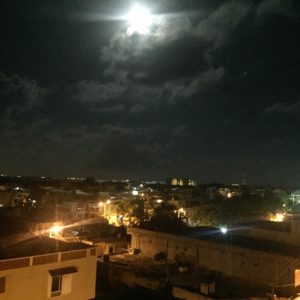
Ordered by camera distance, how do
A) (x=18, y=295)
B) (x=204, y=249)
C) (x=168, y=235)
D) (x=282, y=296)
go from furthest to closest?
(x=168, y=235) → (x=204, y=249) → (x=282, y=296) → (x=18, y=295)

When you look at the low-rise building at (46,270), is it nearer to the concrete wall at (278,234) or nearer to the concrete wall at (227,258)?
the concrete wall at (227,258)

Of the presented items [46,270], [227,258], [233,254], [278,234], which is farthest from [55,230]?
[278,234]

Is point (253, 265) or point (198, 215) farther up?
point (198, 215)

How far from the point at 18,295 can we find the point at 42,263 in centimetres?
122

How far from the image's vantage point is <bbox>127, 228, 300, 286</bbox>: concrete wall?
17.4 m

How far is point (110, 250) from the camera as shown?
2606 centimetres

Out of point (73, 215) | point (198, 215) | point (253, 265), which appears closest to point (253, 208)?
point (198, 215)

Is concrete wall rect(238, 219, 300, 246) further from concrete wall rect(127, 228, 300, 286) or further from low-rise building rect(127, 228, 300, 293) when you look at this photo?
concrete wall rect(127, 228, 300, 286)

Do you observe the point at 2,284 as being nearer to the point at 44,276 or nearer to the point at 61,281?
the point at 44,276

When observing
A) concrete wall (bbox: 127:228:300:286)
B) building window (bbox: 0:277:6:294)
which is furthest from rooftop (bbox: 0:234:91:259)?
concrete wall (bbox: 127:228:300:286)

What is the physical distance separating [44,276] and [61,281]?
0.82 metres

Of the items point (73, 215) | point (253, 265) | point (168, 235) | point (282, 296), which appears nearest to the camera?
point (282, 296)

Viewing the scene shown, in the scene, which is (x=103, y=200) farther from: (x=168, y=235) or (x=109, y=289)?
(x=109, y=289)

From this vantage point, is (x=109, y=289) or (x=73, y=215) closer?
(x=109, y=289)
